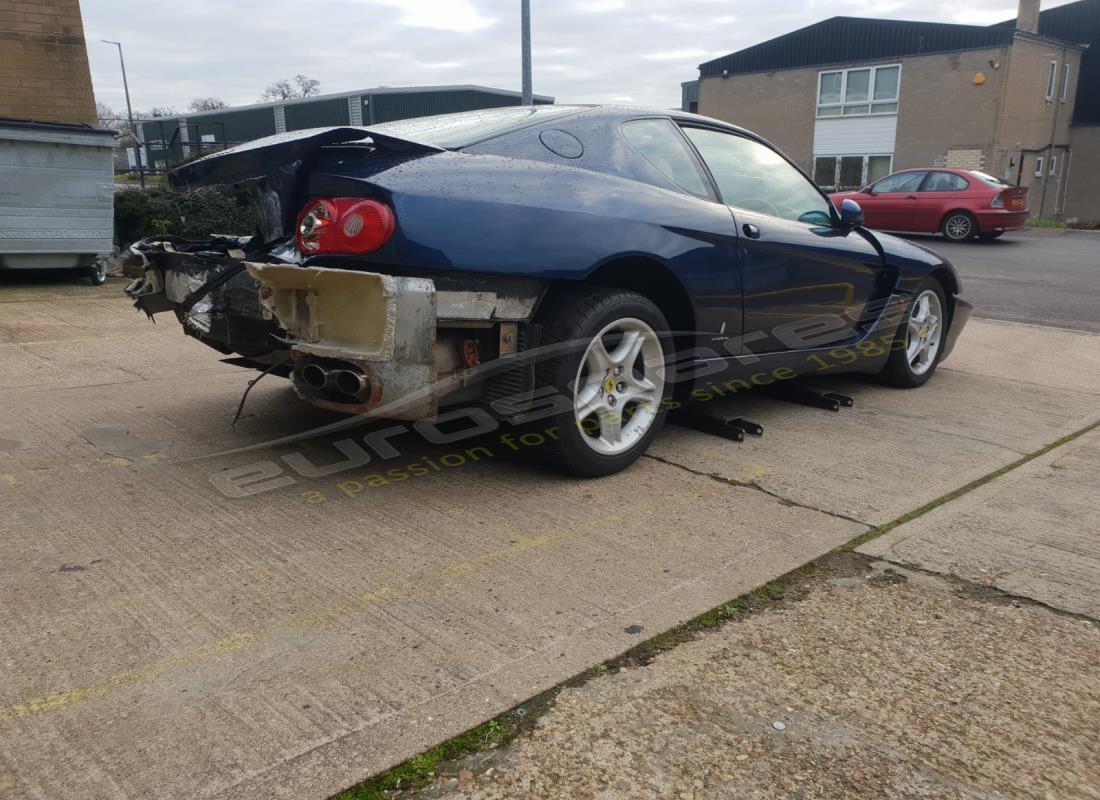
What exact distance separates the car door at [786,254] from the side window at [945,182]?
14.5 m

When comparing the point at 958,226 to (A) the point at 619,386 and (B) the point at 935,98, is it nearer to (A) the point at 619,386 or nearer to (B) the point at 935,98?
(B) the point at 935,98

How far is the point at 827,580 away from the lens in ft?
9.69

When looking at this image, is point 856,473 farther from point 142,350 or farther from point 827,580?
point 142,350

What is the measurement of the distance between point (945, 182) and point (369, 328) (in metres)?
17.8

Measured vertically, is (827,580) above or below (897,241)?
below

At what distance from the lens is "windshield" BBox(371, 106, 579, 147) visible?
354 cm

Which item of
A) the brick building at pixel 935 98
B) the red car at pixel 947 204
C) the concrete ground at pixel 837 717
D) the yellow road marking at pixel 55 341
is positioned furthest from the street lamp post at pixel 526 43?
the brick building at pixel 935 98

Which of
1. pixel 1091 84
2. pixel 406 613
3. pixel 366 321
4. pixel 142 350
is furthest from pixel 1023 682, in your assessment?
pixel 1091 84

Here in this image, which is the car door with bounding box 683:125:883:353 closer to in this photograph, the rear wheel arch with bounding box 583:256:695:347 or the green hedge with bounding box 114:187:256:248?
the rear wheel arch with bounding box 583:256:695:347

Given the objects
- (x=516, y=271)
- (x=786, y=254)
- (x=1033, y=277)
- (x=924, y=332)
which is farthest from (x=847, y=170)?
(x=516, y=271)

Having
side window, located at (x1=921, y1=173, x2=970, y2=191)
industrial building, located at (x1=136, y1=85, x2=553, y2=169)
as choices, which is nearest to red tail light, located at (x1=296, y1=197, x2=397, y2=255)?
side window, located at (x1=921, y1=173, x2=970, y2=191)

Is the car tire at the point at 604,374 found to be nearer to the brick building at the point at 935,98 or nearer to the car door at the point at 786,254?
the car door at the point at 786,254

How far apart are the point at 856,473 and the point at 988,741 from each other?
6.59ft

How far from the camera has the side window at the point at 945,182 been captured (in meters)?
17.9
